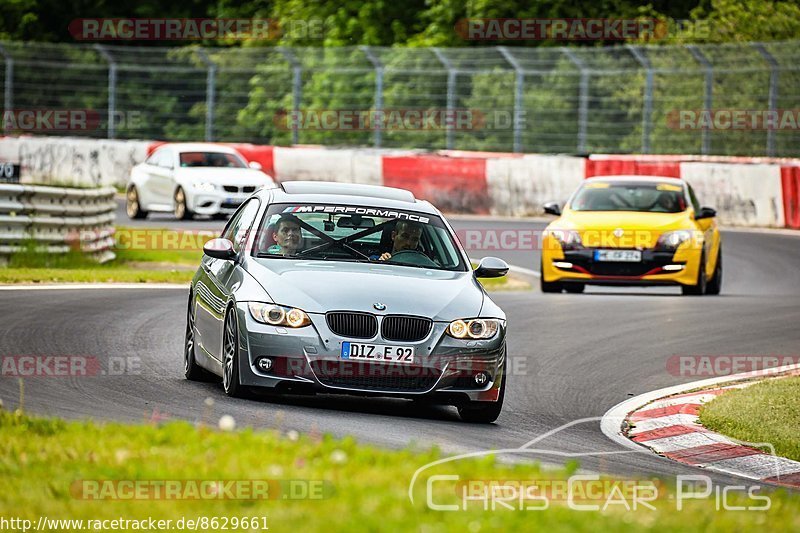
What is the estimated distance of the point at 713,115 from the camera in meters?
30.5

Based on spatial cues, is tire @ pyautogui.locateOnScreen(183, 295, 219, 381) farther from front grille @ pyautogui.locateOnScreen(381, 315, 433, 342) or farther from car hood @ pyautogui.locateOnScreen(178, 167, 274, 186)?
car hood @ pyautogui.locateOnScreen(178, 167, 274, 186)

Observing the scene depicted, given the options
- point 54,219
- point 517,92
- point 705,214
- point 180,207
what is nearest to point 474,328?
point 705,214

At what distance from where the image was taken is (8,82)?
3659 cm

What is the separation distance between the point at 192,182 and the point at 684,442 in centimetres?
1876

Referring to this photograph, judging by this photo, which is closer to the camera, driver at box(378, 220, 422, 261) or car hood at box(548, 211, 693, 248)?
driver at box(378, 220, 422, 261)

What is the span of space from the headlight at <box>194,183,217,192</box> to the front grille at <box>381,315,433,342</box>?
1874 cm

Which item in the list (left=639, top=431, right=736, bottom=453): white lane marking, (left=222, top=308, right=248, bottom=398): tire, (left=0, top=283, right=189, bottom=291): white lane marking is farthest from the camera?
(left=0, top=283, right=189, bottom=291): white lane marking

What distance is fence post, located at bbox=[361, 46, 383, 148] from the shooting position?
34.1 metres

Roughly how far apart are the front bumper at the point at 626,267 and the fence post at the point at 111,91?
62.9 feet

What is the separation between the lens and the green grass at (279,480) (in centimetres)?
546

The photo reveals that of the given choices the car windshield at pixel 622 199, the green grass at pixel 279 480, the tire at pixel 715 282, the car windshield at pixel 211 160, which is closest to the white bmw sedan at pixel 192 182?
the car windshield at pixel 211 160

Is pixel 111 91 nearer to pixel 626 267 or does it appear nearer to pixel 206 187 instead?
pixel 206 187

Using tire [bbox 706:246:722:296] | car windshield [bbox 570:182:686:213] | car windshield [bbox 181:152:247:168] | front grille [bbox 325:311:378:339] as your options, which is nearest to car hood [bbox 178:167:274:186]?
car windshield [bbox 181:152:247:168]

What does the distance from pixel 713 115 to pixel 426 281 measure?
21.5 m
